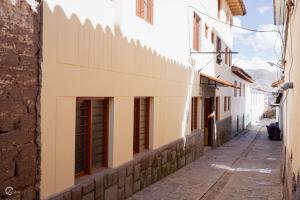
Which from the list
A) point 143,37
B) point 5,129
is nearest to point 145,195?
point 143,37

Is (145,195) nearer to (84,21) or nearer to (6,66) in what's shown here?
(84,21)

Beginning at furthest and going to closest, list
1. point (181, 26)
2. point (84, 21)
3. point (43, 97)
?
point (181, 26)
point (84, 21)
point (43, 97)

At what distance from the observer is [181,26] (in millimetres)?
12352

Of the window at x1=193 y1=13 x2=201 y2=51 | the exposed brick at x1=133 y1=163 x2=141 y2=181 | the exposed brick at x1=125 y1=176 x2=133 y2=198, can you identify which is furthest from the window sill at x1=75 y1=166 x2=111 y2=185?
Answer: the window at x1=193 y1=13 x2=201 y2=51

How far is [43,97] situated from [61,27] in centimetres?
109

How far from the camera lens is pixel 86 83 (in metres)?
6.67

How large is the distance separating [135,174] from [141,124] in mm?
1329

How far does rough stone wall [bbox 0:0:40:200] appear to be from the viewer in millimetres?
4621

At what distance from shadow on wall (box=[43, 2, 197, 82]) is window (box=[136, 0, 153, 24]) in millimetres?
705

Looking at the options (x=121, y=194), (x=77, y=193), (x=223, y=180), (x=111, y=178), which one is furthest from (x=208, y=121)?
(x=77, y=193)

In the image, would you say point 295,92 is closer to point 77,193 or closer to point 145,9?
point 77,193

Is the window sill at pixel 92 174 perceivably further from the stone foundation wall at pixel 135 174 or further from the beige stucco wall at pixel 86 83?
the beige stucco wall at pixel 86 83

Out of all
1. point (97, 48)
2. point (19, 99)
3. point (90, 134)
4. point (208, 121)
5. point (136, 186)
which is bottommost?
point (136, 186)

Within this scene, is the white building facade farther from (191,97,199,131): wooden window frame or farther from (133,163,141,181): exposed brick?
(191,97,199,131): wooden window frame
